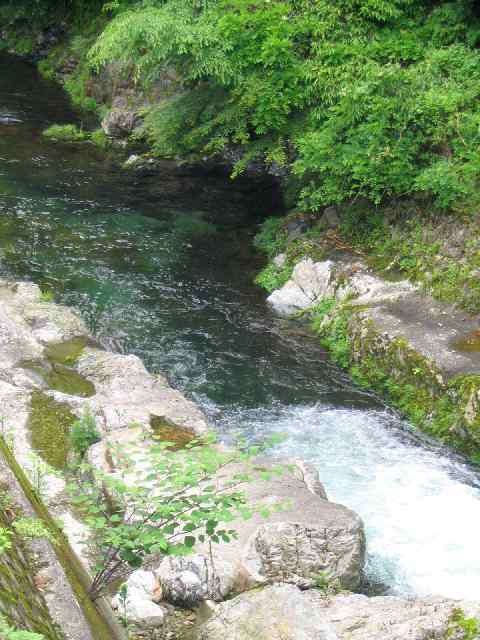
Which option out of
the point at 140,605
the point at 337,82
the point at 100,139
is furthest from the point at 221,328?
the point at 100,139

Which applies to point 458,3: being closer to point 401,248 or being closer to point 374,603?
point 401,248

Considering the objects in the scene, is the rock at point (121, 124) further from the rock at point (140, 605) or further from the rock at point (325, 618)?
the rock at point (325, 618)

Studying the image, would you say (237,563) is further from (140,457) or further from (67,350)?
(67,350)

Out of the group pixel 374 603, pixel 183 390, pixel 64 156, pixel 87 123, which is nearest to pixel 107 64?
pixel 87 123

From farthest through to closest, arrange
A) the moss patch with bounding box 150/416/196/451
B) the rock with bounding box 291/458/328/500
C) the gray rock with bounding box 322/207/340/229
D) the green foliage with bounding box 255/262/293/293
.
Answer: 1. the gray rock with bounding box 322/207/340/229
2. the green foliage with bounding box 255/262/293/293
3. the moss patch with bounding box 150/416/196/451
4. the rock with bounding box 291/458/328/500

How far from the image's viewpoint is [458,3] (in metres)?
12.8

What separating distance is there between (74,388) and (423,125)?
21.4ft

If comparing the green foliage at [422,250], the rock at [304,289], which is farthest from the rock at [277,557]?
the rock at [304,289]

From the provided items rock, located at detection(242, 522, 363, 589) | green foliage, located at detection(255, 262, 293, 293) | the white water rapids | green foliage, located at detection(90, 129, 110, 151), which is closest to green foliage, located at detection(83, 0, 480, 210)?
green foliage, located at detection(255, 262, 293, 293)

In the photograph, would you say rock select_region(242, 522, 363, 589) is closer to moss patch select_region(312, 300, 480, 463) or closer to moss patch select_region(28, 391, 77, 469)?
moss patch select_region(28, 391, 77, 469)

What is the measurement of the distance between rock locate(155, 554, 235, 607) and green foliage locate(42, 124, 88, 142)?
1511 centimetres

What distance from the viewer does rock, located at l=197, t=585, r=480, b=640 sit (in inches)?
188

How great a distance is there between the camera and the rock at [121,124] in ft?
64.6

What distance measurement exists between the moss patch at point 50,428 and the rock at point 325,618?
2557mm
